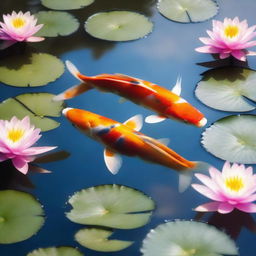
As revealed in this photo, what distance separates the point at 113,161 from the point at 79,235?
0.27m

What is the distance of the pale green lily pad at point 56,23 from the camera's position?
83.2 inches

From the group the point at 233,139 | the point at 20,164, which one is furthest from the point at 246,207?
the point at 20,164

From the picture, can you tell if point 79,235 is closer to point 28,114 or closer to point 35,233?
point 35,233

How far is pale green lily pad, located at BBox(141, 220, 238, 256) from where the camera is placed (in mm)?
1255

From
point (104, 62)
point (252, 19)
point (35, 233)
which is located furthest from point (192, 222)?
point (252, 19)

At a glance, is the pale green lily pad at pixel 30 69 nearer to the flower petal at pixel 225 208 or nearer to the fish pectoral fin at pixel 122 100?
the fish pectoral fin at pixel 122 100

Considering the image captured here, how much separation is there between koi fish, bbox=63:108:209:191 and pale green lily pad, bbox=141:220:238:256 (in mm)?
146

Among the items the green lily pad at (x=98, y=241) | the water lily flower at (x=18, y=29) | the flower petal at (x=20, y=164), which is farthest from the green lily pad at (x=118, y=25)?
the green lily pad at (x=98, y=241)

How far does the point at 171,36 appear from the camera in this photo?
208 cm

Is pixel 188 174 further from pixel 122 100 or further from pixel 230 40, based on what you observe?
pixel 230 40

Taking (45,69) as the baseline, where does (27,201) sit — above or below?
below

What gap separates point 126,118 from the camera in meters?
1.66

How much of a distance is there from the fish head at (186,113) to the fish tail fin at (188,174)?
0.66 feet

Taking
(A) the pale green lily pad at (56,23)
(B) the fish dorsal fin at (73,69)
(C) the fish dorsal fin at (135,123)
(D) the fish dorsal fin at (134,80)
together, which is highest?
(A) the pale green lily pad at (56,23)
